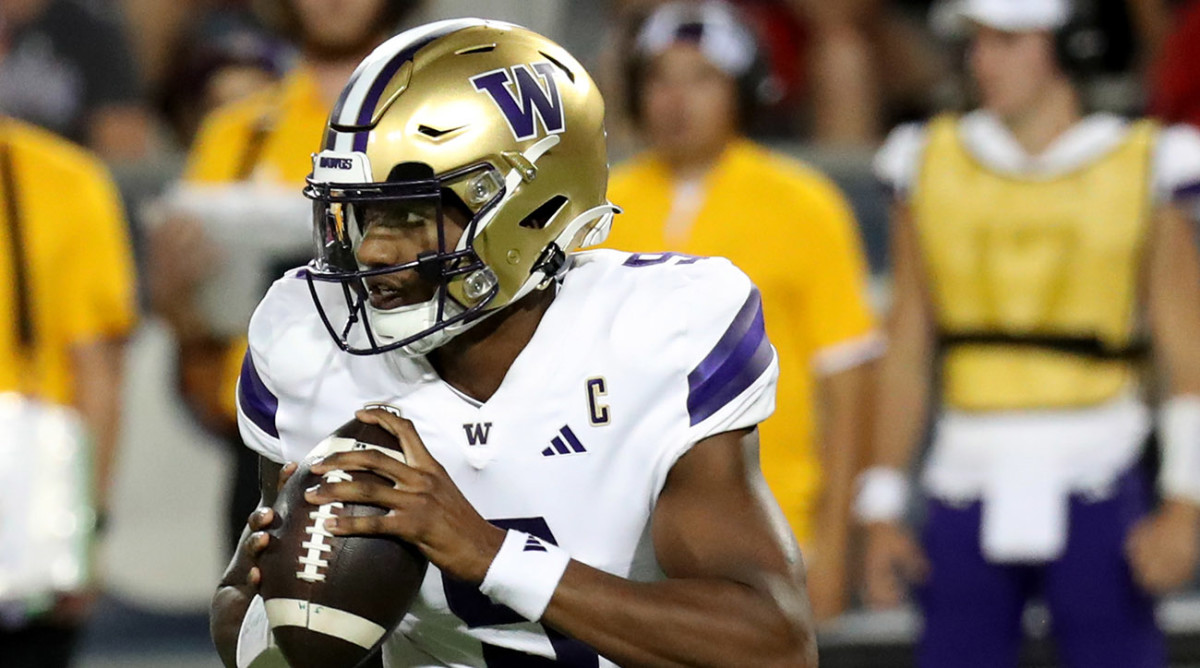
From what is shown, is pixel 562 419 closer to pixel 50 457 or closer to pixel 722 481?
pixel 722 481

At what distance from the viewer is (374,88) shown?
2.24 metres

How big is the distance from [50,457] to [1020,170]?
1.92 m

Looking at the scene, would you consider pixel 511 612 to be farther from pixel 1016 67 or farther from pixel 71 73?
pixel 71 73

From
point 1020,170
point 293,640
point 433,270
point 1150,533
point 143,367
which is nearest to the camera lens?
point 293,640

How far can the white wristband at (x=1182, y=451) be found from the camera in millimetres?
3652

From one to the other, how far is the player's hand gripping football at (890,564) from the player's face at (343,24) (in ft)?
4.56

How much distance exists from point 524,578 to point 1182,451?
6.62 ft

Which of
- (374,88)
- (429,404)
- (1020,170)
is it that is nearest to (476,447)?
(429,404)

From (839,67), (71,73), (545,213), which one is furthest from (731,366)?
(839,67)

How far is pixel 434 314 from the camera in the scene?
222 cm

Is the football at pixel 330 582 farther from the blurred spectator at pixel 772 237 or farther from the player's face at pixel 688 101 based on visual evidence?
the player's face at pixel 688 101

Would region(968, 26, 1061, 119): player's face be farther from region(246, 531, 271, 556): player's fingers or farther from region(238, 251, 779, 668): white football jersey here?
region(246, 531, 271, 556): player's fingers

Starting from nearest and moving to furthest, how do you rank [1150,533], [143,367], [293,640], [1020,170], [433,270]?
[293,640], [433,270], [1150,533], [1020,170], [143,367]

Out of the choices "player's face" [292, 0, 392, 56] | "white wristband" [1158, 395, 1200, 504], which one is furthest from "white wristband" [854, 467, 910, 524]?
"player's face" [292, 0, 392, 56]
